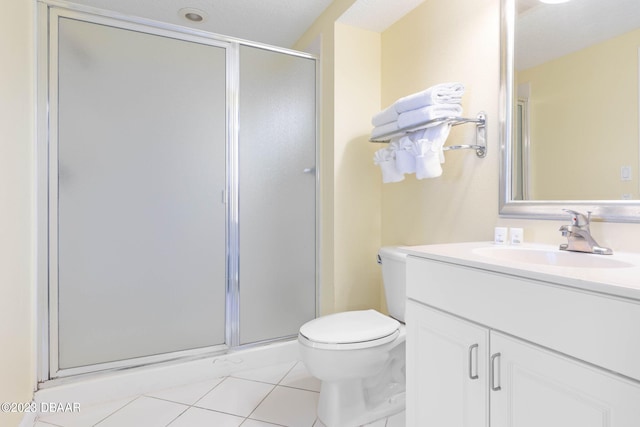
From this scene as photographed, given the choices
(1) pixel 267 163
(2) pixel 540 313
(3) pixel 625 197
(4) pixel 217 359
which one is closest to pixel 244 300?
(4) pixel 217 359

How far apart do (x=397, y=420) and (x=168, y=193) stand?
63.4 inches

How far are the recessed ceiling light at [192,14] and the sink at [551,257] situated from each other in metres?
2.14

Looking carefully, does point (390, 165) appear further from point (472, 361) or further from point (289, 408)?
point (289, 408)

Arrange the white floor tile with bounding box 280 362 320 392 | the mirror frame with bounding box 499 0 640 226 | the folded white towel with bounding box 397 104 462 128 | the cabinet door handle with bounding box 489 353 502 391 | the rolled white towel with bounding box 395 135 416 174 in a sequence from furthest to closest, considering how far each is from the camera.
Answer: the white floor tile with bounding box 280 362 320 392
the rolled white towel with bounding box 395 135 416 174
the folded white towel with bounding box 397 104 462 128
the mirror frame with bounding box 499 0 640 226
the cabinet door handle with bounding box 489 353 502 391

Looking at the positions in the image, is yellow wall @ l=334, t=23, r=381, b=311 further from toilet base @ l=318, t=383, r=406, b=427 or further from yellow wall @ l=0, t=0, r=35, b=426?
yellow wall @ l=0, t=0, r=35, b=426

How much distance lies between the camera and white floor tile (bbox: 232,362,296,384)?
188cm

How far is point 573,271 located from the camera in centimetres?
74

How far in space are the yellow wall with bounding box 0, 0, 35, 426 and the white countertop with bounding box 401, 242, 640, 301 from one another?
1.41 m

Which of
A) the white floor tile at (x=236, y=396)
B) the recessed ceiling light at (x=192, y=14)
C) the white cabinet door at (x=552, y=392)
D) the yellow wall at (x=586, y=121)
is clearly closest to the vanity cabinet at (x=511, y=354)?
the white cabinet door at (x=552, y=392)

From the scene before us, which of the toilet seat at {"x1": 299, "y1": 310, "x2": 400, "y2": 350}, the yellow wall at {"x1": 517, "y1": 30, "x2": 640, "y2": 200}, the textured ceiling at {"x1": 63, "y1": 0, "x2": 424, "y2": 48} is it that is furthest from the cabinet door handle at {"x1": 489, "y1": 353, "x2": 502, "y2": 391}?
the textured ceiling at {"x1": 63, "y1": 0, "x2": 424, "y2": 48}

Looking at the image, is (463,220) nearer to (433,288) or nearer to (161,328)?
(433,288)

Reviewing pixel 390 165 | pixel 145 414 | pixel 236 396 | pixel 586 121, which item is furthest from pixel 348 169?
pixel 145 414

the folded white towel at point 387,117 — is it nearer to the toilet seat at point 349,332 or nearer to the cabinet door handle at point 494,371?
the toilet seat at point 349,332

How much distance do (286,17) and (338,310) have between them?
191 centimetres
